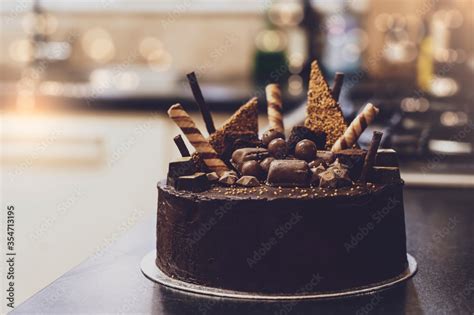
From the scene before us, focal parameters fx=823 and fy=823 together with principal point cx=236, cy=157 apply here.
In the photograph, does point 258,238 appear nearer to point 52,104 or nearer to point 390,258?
point 390,258

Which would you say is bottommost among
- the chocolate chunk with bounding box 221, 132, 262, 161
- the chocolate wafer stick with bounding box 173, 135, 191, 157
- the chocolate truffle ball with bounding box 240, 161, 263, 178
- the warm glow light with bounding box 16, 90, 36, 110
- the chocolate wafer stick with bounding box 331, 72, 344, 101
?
the warm glow light with bounding box 16, 90, 36, 110

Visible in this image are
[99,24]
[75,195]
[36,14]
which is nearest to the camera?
[75,195]

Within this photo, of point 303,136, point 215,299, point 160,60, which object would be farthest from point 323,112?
point 160,60

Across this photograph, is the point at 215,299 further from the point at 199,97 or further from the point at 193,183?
the point at 199,97

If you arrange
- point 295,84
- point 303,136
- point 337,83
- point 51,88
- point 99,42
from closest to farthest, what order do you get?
point 303,136
point 337,83
point 51,88
point 295,84
point 99,42

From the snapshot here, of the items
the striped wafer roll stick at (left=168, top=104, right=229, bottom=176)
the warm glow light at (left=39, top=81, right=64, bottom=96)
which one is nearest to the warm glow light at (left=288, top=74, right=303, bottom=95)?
the warm glow light at (left=39, top=81, right=64, bottom=96)

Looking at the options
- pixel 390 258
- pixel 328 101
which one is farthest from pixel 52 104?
pixel 390 258

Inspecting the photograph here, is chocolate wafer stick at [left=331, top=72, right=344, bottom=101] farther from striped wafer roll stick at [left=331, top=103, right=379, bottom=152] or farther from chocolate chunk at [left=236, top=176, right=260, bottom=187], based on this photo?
chocolate chunk at [left=236, top=176, right=260, bottom=187]
